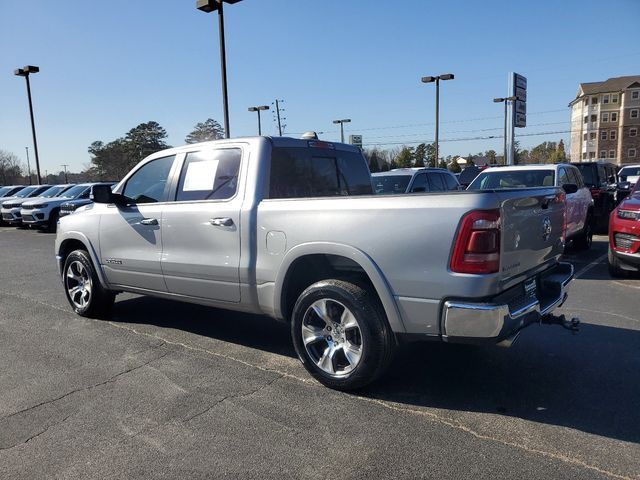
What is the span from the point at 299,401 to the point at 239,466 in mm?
846

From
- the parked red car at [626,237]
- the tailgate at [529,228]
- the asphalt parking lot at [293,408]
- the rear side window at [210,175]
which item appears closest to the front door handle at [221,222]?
the rear side window at [210,175]

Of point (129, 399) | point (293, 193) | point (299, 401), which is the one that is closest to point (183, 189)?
point (293, 193)

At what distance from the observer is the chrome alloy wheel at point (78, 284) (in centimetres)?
574

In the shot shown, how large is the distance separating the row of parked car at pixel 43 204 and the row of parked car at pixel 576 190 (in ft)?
34.3

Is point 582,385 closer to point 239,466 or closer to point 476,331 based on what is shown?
point 476,331

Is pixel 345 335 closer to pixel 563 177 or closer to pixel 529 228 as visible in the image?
pixel 529 228

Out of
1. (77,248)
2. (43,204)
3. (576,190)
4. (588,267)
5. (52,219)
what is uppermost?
(576,190)

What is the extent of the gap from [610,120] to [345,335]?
99.8 meters

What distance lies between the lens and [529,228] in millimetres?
3455

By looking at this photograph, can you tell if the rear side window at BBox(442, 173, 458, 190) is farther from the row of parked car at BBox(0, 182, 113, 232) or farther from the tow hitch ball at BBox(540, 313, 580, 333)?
the row of parked car at BBox(0, 182, 113, 232)

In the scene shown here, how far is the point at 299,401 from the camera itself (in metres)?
3.55

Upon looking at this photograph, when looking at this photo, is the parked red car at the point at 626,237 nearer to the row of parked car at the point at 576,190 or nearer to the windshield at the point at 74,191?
the row of parked car at the point at 576,190

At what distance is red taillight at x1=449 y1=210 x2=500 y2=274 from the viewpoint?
9.82 feet

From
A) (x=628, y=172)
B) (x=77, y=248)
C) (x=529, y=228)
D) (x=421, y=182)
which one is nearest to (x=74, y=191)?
(x=421, y=182)
